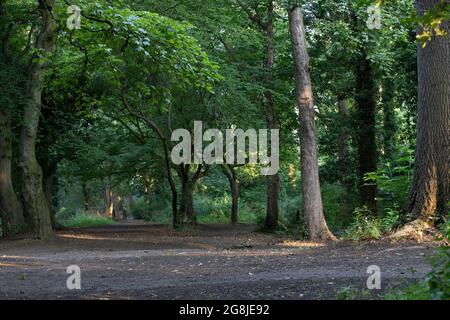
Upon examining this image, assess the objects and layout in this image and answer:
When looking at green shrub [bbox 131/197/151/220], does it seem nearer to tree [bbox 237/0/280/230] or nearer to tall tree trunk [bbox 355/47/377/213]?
tree [bbox 237/0/280/230]

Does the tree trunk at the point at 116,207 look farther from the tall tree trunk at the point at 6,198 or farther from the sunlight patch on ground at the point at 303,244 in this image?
the sunlight patch on ground at the point at 303,244

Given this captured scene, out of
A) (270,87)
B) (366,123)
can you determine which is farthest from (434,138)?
(270,87)

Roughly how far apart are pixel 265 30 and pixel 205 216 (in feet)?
69.1

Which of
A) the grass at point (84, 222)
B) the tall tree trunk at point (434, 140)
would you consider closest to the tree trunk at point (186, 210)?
the grass at point (84, 222)

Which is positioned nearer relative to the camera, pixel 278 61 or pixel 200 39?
pixel 200 39

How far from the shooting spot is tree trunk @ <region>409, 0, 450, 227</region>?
12.7 m

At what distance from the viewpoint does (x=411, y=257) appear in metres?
10.1

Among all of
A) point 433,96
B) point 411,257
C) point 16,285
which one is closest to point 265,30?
point 433,96

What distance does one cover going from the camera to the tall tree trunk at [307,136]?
54.1 ft

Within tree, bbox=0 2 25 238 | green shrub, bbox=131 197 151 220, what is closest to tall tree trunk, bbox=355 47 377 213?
tree, bbox=0 2 25 238

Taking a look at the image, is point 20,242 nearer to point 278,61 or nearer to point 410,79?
point 278,61

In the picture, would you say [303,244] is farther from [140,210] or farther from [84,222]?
[140,210]

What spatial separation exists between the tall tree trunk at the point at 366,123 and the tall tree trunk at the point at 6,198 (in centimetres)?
1279

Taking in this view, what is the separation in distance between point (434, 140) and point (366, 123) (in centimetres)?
1132
